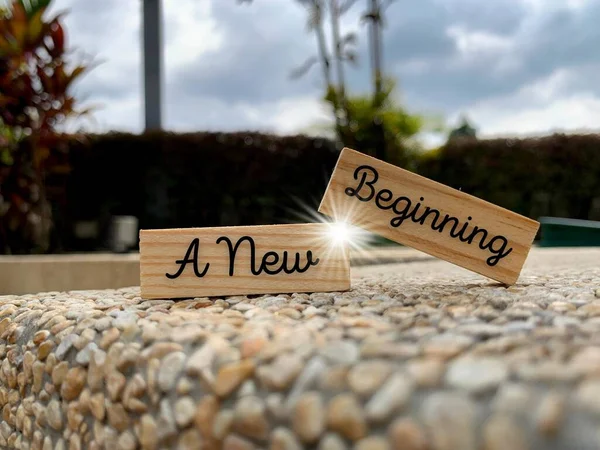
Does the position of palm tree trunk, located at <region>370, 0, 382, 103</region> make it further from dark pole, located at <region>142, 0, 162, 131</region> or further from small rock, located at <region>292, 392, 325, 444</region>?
small rock, located at <region>292, 392, 325, 444</region>

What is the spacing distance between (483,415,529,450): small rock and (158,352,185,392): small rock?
0.38 m

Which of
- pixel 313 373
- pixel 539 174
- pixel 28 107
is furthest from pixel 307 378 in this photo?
pixel 539 174

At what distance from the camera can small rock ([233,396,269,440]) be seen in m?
0.63

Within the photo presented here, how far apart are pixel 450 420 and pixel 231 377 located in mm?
255

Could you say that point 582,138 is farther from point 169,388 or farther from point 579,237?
point 169,388

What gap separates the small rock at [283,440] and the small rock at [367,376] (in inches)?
3.2

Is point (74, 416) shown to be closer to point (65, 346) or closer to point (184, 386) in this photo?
point (65, 346)

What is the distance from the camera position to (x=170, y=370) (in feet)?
2.45

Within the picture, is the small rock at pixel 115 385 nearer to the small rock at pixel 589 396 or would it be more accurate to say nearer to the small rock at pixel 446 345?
the small rock at pixel 446 345

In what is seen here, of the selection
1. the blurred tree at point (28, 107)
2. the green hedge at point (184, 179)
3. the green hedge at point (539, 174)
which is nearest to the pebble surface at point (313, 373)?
the blurred tree at point (28, 107)

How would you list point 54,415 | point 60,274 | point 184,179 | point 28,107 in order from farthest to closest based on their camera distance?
point 184,179, point 28,107, point 60,274, point 54,415

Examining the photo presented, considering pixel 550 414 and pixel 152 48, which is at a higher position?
pixel 152 48

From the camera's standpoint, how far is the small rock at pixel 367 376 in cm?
59

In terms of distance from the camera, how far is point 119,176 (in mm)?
6316
